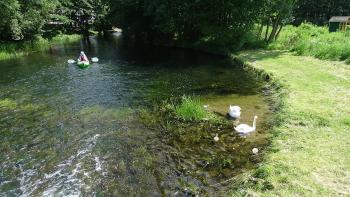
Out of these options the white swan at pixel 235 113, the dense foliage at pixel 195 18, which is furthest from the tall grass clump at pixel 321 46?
the white swan at pixel 235 113

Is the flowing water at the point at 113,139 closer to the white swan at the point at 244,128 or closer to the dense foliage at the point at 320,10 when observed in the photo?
the white swan at the point at 244,128

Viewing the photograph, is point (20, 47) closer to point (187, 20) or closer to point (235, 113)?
point (187, 20)

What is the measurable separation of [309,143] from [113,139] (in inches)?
303

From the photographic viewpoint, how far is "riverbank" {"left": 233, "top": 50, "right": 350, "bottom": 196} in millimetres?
8828

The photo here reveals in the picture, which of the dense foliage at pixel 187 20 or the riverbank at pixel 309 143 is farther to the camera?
the dense foliage at pixel 187 20

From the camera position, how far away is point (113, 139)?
13562mm

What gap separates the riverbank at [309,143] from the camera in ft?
29.0

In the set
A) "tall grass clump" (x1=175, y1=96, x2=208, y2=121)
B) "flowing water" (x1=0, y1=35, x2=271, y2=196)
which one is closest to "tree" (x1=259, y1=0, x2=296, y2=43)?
"flowing water" (x1=0, y1=35, x2=271, y2=196)

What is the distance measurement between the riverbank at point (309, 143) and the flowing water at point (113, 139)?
0.94 meters

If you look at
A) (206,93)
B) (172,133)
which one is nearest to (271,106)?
(206,93)

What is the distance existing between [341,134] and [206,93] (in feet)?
31.3

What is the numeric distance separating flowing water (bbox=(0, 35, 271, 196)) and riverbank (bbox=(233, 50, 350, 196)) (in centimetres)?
94

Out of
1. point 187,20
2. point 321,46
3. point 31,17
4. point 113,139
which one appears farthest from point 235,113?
point 31,17

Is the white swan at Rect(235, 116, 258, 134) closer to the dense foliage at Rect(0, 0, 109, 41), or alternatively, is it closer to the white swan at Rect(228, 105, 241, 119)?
the white swan at Rect(228, 105, 241, 119)
